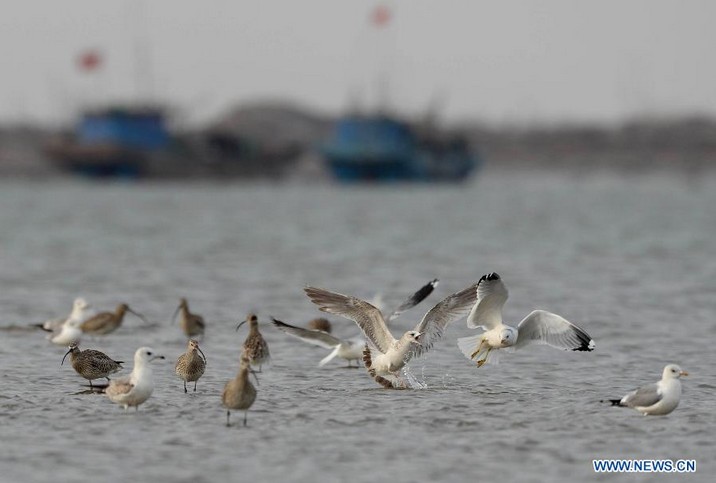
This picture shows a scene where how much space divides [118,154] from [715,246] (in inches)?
4285

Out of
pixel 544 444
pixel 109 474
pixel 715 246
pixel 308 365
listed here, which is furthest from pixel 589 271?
pixel 109 474

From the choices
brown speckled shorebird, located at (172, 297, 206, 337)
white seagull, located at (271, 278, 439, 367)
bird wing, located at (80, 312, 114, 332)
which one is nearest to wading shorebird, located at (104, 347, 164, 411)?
white seagull, located at (271, 278, 439, 367)

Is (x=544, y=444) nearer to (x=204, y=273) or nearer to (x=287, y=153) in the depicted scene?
(x=204, y=273)

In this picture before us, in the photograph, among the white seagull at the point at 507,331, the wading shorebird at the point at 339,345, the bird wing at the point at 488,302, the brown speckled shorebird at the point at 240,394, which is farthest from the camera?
the wading shorebird at the point at 339,345

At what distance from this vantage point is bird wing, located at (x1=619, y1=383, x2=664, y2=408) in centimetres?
1341

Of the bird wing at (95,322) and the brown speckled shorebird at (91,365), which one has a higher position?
the bird wing at (95,322)

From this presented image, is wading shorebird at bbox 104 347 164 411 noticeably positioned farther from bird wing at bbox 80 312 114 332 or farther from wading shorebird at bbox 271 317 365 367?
bird wing at bbox 80 312 114 332

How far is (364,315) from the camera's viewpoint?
16.0 metres

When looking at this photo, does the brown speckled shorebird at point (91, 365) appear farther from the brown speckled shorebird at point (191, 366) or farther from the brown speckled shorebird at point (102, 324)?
the brown speckled shorebird at point (102, 324)

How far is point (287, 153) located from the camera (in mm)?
171875

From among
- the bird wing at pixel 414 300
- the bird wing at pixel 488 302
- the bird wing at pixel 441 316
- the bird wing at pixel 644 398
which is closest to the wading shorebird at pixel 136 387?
the bird wing at pixel 441 316

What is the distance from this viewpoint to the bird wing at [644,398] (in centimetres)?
1341

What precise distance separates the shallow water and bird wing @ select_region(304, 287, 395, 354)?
0.65 m

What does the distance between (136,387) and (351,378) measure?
3.81 meters
